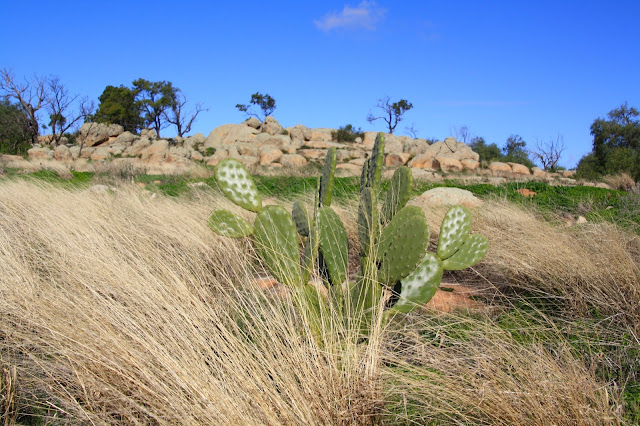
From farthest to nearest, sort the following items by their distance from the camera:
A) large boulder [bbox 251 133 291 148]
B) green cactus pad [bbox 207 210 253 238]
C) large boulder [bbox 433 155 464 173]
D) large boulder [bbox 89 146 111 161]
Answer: large boulder [bbox 251 133 291 148], large boulder [bbox 89 146 111 161], large boulder [bbox 433 155 464 173], green cactus pad [bbox 207 210 253 238]

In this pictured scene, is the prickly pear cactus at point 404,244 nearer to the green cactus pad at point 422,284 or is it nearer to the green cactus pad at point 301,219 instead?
the green cactus pad at point 422,284

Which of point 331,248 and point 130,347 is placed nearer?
point 130,347

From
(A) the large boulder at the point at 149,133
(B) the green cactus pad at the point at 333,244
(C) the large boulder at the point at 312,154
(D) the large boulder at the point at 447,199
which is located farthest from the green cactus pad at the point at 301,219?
(A) the large boulder at the point at 149,133

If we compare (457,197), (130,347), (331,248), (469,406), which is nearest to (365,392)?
(469,406)

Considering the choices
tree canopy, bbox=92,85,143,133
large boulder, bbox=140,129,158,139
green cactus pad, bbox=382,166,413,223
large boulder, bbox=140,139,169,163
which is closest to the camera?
green cactus pad, bbox=382,166,413,223

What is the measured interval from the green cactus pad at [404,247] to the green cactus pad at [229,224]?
1119 mm

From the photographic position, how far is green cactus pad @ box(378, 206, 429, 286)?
2824 millimetres

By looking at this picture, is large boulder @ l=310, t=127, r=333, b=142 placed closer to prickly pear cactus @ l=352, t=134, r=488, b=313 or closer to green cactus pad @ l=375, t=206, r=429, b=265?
prickly pear cactus @ l=352, t=134, r=488, b=313

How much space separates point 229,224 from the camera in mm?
3773

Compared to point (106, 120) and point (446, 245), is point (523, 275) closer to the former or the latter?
point (446, 245)

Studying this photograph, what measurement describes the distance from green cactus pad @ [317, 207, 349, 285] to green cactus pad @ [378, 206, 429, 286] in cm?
25

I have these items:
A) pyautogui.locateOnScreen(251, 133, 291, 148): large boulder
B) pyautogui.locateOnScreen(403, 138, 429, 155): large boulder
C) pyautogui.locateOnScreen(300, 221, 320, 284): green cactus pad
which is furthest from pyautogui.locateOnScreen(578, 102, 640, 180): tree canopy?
pyautogui.locateOnScreen(300, 221, 320, 284): green cactus pad

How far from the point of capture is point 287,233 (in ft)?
11.3

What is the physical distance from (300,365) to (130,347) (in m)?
0.77
